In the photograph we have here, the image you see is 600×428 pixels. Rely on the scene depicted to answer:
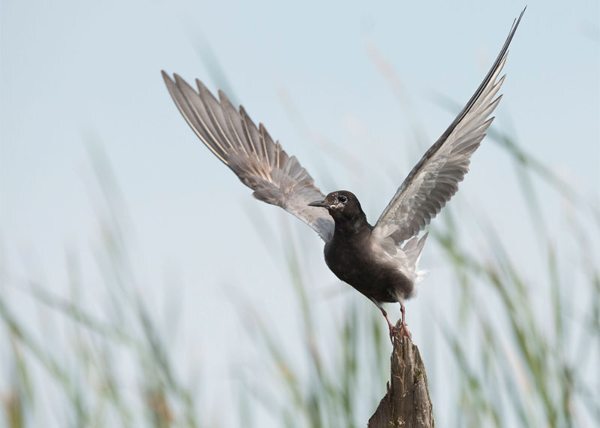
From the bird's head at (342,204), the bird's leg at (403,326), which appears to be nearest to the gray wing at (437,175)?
the bird's head at (342,204)

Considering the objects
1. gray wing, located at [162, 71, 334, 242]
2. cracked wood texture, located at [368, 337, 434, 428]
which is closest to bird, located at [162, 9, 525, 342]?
gray wing, located at [162, 71, 334, 242]

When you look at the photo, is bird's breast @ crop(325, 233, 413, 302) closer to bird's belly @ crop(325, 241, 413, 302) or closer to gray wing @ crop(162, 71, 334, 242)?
bird's belly @ crop(325, 241, 413, 302)

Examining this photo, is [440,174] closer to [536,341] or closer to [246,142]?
[536,341]

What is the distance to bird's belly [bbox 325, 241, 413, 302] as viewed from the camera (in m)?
4.66

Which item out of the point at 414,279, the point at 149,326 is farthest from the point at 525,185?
the point at 149,326

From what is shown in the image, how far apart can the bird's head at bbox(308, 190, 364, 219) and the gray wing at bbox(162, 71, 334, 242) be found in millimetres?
938

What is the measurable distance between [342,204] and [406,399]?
1685 mm

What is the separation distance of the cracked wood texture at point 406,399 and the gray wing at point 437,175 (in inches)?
47.0

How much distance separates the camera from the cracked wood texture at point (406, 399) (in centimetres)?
328

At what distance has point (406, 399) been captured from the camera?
333 centimetres

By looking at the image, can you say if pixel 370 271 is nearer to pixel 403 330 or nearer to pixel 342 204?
pixel 342 204

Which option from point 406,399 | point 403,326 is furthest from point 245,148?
point 406,399

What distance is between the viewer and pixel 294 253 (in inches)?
167

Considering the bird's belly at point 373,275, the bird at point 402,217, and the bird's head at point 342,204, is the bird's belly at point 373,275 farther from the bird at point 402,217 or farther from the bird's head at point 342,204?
the bird's head at point 342,204
